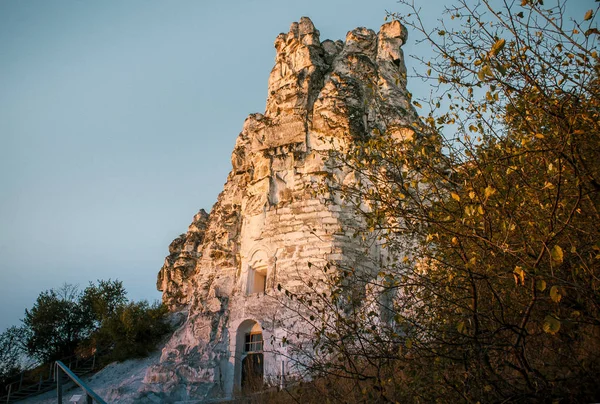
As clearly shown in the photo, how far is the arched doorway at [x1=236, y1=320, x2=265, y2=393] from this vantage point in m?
15.7

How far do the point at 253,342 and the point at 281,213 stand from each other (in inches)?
186

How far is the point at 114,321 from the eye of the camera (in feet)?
68.1

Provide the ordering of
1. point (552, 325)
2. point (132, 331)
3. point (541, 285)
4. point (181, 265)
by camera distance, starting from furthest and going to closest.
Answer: point (181, 265), point (132, 331), point (541, 285), point (552, 325)

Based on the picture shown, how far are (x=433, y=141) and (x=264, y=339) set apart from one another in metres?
11.6

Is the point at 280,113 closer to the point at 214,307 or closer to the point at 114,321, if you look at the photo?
the point at 214,307

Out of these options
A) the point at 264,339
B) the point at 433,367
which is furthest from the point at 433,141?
the point at 264,339

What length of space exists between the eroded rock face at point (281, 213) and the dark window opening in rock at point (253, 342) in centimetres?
14

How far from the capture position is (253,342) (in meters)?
16.4

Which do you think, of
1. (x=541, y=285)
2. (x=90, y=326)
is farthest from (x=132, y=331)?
(x=541, y=285)

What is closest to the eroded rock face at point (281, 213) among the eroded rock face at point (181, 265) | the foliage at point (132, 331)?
the foliage at point (132, 331)

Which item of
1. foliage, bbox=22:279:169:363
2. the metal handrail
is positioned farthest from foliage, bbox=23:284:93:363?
the metal handrail

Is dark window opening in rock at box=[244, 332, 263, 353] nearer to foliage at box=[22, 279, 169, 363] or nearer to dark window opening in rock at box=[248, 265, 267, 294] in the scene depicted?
dark window opening in rock at box=[248, 265, 267, 294]

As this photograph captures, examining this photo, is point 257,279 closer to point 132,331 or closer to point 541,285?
point 132,331

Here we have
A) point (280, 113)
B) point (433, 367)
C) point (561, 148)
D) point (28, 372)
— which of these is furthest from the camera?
point (28, 372)
